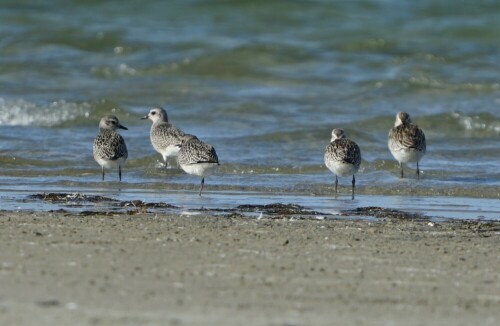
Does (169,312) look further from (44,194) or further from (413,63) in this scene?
(413,63)

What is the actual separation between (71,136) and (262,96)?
4.84 m

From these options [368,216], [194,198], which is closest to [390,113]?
[194,198]

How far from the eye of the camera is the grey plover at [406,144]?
14641mm

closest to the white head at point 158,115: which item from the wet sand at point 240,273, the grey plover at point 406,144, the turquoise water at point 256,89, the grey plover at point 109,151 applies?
the turquoise water at point 256,89

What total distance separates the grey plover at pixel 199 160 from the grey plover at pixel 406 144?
2601 mm

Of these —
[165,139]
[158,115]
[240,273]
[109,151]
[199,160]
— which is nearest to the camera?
[240,273]

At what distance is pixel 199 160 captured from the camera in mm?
12719

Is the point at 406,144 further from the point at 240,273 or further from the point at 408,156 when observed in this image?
the point at 240,273

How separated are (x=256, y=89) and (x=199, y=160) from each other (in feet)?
31.1

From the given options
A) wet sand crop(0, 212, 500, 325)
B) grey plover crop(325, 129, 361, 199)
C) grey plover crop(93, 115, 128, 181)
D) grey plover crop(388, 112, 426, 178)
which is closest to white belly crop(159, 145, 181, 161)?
grey plover crop(93, 115, 128, 181)

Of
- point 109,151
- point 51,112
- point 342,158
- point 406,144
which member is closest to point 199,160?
point 109,151

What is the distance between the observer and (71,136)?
17312 millimetres

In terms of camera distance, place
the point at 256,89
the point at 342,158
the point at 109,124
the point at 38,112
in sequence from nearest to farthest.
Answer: the point at 342,158 < the point at 109,124 < the point at 38,112 < the point at 256,89

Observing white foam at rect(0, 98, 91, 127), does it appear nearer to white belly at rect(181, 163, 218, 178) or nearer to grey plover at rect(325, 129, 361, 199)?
white belly at rect(181, 163, 218, 178)
